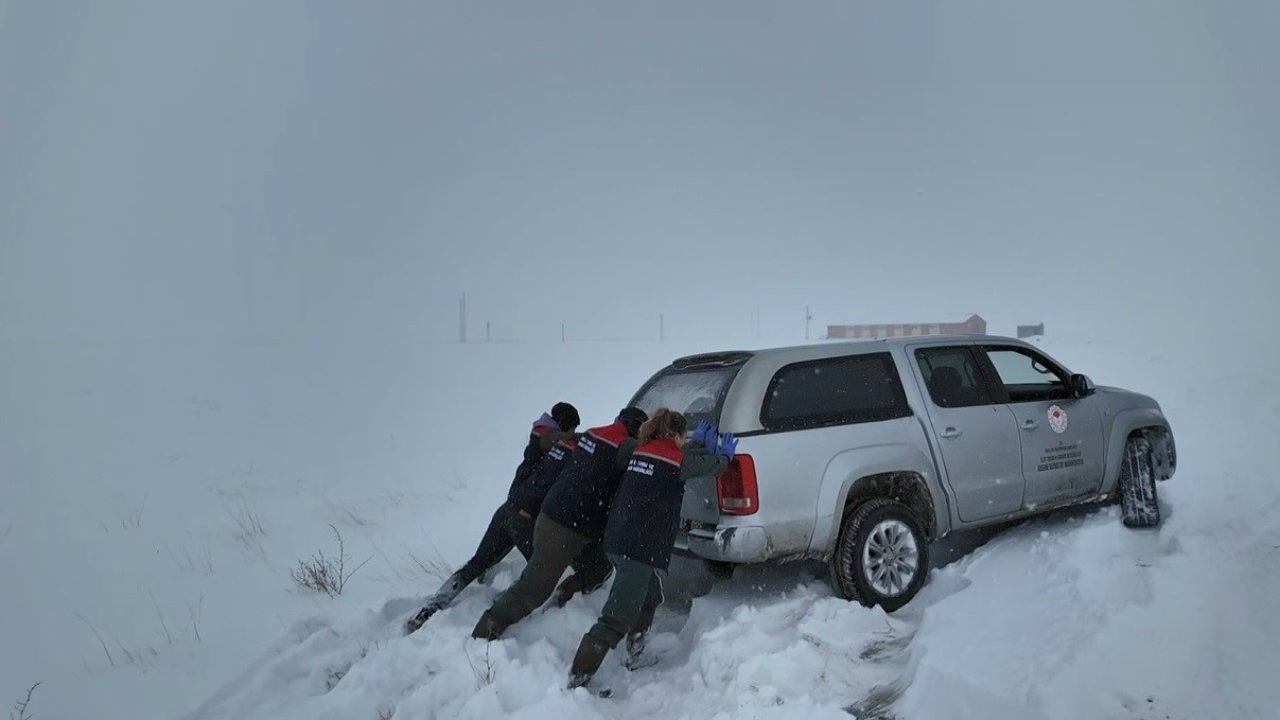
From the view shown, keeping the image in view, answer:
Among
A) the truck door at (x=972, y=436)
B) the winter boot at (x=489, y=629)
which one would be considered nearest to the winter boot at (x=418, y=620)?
the winter boot at (x=489, y=629)

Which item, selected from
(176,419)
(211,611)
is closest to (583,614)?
(211,611)

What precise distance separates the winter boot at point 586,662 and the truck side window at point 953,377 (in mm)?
2870

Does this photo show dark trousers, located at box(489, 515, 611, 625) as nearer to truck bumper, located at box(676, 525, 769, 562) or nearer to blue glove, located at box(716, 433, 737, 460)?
truck bumper, located at box(676, 525, 769, 562)

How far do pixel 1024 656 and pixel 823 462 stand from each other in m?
1.50

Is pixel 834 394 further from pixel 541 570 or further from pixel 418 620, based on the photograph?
pixel 418 620

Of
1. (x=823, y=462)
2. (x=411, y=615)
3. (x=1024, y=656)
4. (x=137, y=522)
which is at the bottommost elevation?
(x=137, y=522)

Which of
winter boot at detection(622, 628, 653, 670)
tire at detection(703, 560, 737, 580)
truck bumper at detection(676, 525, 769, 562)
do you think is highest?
truck bumper at detection(676, 525, 769, 562)

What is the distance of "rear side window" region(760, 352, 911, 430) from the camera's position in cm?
477

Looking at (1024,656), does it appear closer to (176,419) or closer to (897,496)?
(897,496)

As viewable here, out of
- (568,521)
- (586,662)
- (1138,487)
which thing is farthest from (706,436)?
(1138,487)

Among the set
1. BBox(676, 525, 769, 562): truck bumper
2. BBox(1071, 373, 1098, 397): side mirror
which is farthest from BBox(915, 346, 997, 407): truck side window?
BBox(676, 525, 769, 562): truck bumper

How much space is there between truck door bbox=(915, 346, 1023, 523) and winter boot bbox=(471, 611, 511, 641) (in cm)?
306

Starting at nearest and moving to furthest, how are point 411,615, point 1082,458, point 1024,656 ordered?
point 1024,656
point 411,615
point 1082,458

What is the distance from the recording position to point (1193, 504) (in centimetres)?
591
